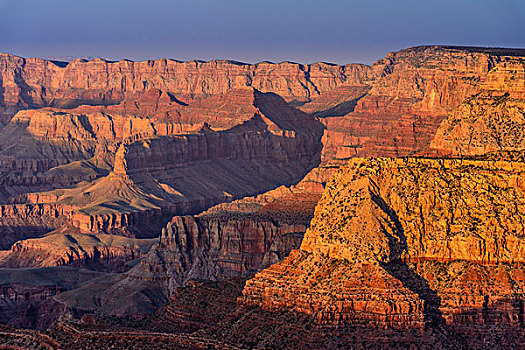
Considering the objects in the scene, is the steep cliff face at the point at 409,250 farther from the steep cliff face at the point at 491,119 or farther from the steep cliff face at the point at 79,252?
the steep cliff face at the point at 79,252

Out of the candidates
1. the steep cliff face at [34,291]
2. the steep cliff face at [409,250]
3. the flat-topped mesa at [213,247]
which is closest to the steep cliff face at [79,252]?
the steep cliff face at [34,291]

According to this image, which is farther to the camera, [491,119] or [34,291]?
[34,291]

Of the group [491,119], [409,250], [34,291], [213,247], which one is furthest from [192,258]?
[409,250]

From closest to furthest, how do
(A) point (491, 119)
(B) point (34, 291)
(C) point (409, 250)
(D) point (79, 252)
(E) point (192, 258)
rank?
1. (C) point (409, 250)
2. (A) point (491, 119)
3. (E) point (192, 258)
4. (B) point (34, 291)
5. (D) point (79, 252)

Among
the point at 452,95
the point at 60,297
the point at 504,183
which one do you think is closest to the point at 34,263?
the point at 60,297

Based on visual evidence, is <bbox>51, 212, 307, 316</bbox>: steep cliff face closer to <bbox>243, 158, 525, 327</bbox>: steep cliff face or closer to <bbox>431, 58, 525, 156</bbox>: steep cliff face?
<bbox>431, 58, 525, 156</bbox>: steep cliff face

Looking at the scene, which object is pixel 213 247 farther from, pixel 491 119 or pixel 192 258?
pixel 491 119

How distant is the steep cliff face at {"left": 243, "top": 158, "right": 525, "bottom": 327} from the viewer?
6850 centimetres

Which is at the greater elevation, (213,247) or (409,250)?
(409,250)

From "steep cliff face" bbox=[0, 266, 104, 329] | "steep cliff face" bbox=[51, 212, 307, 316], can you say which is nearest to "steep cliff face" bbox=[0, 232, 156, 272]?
"steep cliff face" bbox=[0, 266, 104, 329]

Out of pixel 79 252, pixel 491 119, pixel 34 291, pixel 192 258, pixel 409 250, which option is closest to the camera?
pixel 409 250

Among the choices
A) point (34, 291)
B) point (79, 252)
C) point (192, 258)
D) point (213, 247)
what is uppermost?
point (213, 247)

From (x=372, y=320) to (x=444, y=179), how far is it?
471 inches

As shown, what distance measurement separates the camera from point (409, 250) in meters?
71.9
